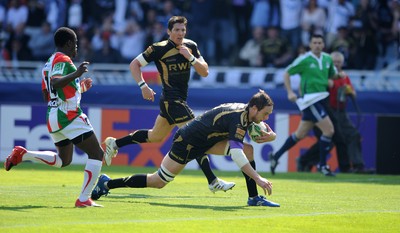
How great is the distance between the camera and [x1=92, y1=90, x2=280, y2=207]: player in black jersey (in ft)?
35.1

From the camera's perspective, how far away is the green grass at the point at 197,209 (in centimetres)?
923

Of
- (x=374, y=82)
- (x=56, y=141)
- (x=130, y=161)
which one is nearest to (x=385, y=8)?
(x=374, y=82)

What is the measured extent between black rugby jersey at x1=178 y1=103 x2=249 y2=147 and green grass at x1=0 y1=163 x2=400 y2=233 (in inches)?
31.0

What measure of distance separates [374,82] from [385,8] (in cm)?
259

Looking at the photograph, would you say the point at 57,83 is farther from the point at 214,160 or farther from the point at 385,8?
the point at 385,8

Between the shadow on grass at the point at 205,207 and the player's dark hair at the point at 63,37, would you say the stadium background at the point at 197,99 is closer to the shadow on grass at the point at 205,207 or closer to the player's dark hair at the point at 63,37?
the shadow on grass at the point at 205,207

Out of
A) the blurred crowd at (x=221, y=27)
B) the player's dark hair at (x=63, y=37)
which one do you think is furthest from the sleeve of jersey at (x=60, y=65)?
the blurred crowd at (x=221, y=27)

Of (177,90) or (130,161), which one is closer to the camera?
(177,90)

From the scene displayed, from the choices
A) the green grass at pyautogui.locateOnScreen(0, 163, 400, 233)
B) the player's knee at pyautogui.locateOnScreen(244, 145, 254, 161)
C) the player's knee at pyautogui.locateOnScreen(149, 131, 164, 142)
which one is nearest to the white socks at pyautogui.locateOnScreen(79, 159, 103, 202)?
the green grass at pyautogui.locateOnScreen(0, 163, 400, 233)

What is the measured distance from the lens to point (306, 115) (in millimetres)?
Result: 17484

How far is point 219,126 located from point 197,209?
3.27ft

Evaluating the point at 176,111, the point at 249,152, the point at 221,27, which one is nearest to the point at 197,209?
the point at 249,152

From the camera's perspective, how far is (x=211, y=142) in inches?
444

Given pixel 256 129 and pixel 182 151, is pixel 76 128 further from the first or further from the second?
pixel 256 129
